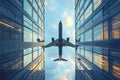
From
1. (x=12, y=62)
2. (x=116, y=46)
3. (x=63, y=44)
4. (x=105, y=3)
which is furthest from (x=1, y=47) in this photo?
(x=63, y=44)

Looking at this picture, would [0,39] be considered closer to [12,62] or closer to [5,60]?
[5,60]

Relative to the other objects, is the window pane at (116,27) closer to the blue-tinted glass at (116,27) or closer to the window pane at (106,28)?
the blue-tinted glass at (116,27)

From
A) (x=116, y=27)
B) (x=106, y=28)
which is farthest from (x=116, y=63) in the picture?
(x=106, y=28)

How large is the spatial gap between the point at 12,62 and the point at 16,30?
267 inches

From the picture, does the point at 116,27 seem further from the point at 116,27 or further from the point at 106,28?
the point at 106,28

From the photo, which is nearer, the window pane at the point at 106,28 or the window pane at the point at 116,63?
the window pane at the point at 116,63

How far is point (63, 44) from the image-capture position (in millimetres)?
58062

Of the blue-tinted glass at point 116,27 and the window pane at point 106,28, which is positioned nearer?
the blue-tinted glass at point 116,27

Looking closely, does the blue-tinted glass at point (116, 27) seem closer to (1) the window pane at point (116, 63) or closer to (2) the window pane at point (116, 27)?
(2) the window pane at point (116, 27)

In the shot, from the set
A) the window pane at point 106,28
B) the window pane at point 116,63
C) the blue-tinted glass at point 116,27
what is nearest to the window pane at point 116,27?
the blue-tinted glass at point 116,27

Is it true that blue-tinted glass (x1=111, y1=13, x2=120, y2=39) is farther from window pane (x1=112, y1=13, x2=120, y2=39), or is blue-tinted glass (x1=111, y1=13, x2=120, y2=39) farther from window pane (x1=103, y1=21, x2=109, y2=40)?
window pane (x1=103, y1=21, x2=109, y2=40)

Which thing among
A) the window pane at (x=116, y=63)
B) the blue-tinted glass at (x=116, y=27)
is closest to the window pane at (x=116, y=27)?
the blue-tinted glass at (x=116, y=27)

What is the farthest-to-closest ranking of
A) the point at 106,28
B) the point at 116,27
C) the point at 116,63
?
the point at 106,28
the point at 116,63
the point at 116,27

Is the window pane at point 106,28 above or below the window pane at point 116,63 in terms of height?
above
